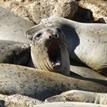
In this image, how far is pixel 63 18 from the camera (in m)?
8.41

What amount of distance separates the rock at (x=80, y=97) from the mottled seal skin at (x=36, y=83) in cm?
36

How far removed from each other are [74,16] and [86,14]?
429 millimetres

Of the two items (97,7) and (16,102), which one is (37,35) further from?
(97,7)

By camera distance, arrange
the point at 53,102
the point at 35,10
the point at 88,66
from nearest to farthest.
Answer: the point at 53,102 < the point at 88,66 < the point at 35,10

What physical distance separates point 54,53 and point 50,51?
2.6 inches

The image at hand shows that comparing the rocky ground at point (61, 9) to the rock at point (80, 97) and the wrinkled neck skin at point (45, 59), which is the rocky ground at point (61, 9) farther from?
the rock at point (80, 97)

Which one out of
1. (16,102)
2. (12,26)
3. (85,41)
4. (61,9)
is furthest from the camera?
(61,9)

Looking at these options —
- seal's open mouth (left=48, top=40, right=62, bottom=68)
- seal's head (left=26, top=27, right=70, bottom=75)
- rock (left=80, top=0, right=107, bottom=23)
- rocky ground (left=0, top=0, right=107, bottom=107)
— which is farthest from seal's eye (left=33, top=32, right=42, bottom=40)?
rock (left=80, top=0, right=107, bottom=23)

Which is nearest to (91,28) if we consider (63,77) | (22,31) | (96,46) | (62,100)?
(96,46)

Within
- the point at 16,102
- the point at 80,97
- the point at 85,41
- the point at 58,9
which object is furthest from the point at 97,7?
the point at 16,102

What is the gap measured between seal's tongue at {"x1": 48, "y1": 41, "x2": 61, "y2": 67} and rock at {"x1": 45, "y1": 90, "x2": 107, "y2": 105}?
1.03 meters

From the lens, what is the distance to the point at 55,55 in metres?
7.12

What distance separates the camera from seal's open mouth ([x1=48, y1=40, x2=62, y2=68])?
7035 millimetres

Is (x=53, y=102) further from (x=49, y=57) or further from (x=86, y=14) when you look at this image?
(x=86, y=14)
